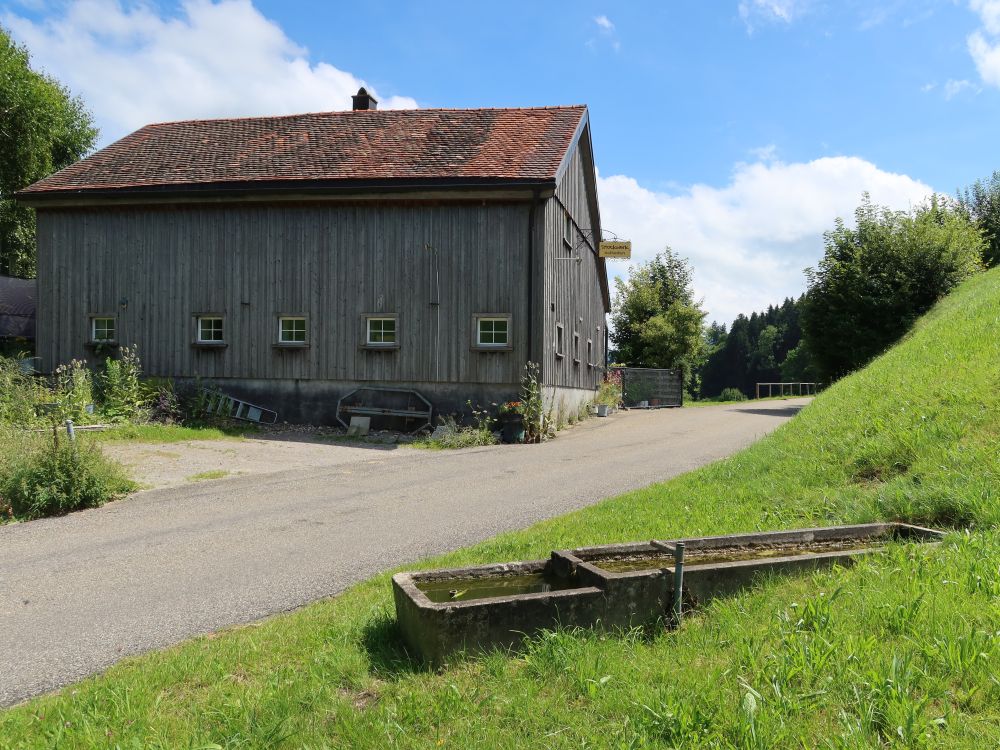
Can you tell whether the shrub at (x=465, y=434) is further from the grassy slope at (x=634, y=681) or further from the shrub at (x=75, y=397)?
the grassy slope at (x=634, y=681)

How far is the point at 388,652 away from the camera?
3.70m

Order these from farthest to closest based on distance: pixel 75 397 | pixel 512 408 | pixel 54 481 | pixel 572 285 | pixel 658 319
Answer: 1. pixel 658 319
2. pixel 572 285
3. pixel 512 408
4. pixel 75 397
5. pixel 54 481

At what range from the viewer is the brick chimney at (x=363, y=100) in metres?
22.7

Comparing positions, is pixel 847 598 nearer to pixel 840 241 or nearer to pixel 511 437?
pixel 511 437

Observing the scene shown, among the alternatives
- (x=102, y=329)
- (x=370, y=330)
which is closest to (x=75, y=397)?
(x=102, y=329)

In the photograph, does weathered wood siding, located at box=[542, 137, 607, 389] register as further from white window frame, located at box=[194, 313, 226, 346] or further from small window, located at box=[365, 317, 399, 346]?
white window frame, located at box=[194, 313, 226, 346]

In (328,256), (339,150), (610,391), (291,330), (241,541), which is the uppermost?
(339,150)

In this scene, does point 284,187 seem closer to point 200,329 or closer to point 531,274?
point 200,329

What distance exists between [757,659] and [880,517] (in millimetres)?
2888

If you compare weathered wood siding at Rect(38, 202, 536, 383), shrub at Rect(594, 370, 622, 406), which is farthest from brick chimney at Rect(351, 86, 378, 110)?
shrub at Rect(594, 370, 622, 406)

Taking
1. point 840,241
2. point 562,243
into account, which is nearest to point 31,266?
point 562,243

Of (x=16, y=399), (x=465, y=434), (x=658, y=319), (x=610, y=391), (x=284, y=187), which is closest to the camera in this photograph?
(x=16, y=399)

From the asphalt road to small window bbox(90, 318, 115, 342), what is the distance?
10.9 m

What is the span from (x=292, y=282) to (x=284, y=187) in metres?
2.44
